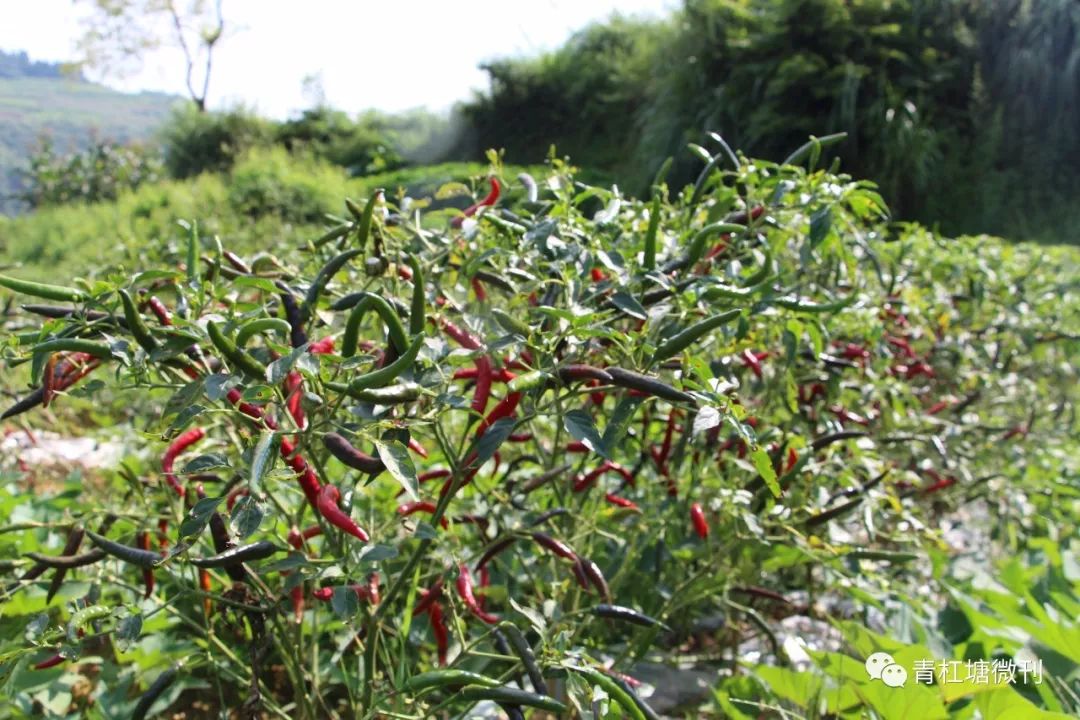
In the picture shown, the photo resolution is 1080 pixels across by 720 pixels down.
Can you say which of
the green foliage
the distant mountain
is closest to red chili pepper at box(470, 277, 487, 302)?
the green foliage

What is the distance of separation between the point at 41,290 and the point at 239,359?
27cm

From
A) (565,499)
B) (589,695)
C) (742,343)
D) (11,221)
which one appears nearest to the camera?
(589,695)

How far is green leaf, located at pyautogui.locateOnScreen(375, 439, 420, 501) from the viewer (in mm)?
860

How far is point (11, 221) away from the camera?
13867 mm

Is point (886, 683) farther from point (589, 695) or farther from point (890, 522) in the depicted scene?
point (890, 522)

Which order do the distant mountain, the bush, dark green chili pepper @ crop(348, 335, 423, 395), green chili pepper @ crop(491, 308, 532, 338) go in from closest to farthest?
dark green chili pepper @ crop(348, 335, 423, 395) < green chili pepper @ crop(491, 308, 532, 338) < the distant mountain < the bush

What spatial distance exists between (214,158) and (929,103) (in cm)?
1443

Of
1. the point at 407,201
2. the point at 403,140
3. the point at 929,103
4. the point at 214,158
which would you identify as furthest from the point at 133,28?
the point at 407,201

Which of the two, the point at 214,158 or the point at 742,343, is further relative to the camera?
the point at 214,158

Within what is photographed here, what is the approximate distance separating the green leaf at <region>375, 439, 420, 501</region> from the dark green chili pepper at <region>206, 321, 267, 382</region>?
0.50 feet

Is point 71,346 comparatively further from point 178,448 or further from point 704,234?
point 704,234

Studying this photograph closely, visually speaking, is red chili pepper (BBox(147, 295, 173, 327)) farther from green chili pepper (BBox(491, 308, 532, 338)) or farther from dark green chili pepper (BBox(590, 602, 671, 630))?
dark green chili pepper (BBox(590, 602, 671, 630))

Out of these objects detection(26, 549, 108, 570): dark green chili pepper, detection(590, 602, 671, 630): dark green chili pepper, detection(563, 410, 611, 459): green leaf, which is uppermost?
detection(563, 410, 611, 459): green leaf

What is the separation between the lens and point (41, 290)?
101 cm
